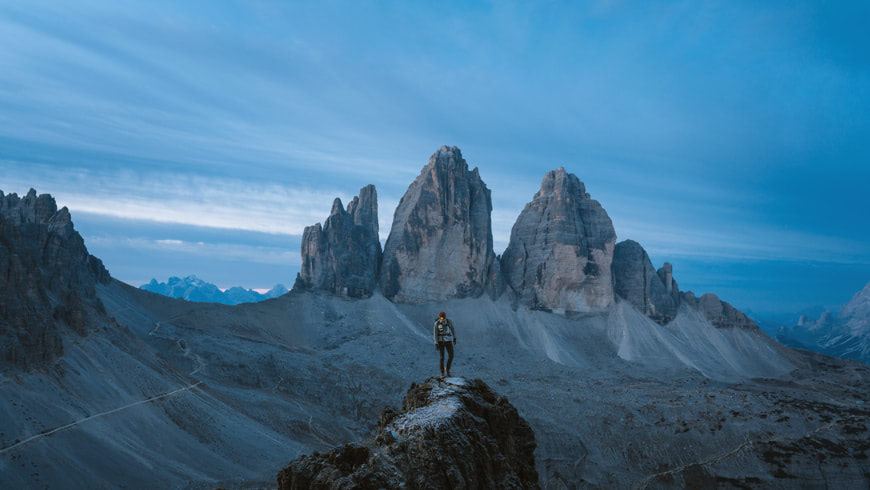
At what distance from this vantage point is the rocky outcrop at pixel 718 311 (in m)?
122

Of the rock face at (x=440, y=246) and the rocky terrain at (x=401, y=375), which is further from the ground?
the rock face at (x=440, y=246)

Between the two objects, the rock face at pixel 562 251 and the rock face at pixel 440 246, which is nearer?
the rock face at pixel 440 246

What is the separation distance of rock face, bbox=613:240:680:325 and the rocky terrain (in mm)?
886

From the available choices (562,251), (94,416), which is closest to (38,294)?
(94,416)

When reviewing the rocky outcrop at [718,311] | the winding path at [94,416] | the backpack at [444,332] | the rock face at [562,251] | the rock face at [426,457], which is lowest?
the winding path at [94,416]

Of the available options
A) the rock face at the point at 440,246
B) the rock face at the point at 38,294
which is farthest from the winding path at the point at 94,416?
the rock face at the point at 440,246

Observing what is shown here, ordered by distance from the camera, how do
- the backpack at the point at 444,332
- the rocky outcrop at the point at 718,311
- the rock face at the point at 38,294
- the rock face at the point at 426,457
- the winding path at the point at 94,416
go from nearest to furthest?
the rock face at the point at 426,457
the backpack at the point at 444,332
the winding path at the point at 94,416
the rock face at the point at 38,294
the rocky outcrop at the point at 718,311

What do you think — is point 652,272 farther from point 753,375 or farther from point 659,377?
point 659,377

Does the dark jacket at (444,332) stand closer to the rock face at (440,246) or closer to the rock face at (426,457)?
the rock face at (426,457)

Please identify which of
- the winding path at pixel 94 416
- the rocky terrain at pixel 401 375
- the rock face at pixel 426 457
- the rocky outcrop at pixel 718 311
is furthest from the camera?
the rocky outcrop at pixel 718 311

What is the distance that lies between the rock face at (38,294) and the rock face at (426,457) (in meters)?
39.1

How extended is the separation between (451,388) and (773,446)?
2149 inches

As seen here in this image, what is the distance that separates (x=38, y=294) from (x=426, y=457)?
47.4m

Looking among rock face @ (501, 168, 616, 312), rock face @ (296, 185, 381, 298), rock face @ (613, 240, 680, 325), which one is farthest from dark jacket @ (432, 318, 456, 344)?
rock face @ (613, 240, 680, 325)
